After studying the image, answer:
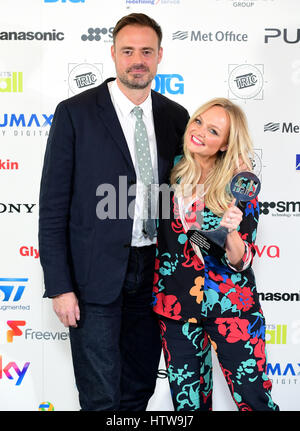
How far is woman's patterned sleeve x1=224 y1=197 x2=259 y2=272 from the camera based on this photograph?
1.84m

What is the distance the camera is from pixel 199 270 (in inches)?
75.8

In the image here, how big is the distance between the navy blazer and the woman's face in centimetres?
19

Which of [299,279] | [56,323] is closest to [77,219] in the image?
[56,323]

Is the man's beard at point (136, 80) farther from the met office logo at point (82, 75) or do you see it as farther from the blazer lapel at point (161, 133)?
the met office logo at point (82, 75)

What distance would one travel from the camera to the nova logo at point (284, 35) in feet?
8.41

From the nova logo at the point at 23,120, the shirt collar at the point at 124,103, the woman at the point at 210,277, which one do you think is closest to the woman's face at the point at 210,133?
the woman at the point at 210,277

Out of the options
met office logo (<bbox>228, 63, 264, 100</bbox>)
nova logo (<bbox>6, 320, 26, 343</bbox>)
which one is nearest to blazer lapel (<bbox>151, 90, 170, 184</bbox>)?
met office logo (<bbox>228, 63, 264, 100</bbox>)

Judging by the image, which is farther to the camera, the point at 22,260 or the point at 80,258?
the point at 22,260

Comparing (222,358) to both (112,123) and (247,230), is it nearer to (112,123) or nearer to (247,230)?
(247,230)

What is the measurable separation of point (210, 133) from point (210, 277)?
1.78ft

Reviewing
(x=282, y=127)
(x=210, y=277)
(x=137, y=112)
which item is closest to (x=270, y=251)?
(x=282, y=127)

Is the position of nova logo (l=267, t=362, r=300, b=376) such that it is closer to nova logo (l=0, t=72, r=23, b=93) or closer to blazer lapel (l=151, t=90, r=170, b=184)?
blazer lapel (l=151, t=90, r=170, b=184)
